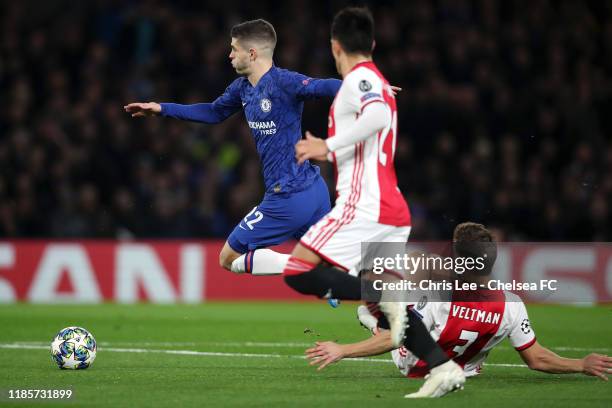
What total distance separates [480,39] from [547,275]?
484 cm

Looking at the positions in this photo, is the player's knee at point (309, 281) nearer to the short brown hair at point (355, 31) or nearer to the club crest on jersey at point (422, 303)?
the club crest on jersey at point (422, 303)

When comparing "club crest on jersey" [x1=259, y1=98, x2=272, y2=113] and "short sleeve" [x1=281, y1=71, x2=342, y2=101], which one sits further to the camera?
"club crest on jersey" [x1=259, y1=98, x2=272, y2=113]

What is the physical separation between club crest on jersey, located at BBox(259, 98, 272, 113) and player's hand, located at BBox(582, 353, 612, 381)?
2997 mm

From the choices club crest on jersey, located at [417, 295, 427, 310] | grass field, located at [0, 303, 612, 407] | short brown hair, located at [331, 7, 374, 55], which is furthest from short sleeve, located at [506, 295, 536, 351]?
short brown hair, located at [331, 7, 374, 55]

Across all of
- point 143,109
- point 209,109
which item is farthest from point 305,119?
point 143,109

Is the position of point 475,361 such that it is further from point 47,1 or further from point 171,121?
point 47,1

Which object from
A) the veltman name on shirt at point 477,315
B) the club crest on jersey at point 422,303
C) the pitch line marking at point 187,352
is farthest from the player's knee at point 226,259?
the veltman name on shirt at point 477,315

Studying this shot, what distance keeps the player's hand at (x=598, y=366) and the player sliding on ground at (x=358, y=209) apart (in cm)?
123

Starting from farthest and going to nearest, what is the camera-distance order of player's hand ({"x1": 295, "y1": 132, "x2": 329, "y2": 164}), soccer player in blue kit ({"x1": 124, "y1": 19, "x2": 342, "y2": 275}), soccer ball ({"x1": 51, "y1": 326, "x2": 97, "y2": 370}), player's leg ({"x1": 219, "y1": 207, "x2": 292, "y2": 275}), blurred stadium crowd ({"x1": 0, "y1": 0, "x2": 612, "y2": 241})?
blurred stadium crowd ({"x1": 0, "y1": 0, "x2": 612, "y2": 241})
player's leg ({"x1": 219, "y1": 207, "x2": 292, "y2": 275})
soccer player in blue kit ({"x1": 124, "y1": 19, "x2": 342, "y2": 275})
soccer ball ({"x1": 51, "y1": 326, "x2": 97, "y2": 370})
player's hand ({"x1": 295, "y1": 132, "x2": 329, "y2": 164})

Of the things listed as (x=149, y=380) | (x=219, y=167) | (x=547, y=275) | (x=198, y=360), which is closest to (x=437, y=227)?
(x=547, y=275)

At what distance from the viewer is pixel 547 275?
48.6 ft

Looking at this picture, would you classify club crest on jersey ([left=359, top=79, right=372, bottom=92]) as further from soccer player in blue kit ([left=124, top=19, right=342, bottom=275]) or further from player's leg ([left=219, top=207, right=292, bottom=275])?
player's leg ([left=219, top=207, right=292, bottom=275])

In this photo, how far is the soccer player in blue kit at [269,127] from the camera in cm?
832

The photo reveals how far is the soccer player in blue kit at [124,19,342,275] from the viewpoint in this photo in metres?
8.32
